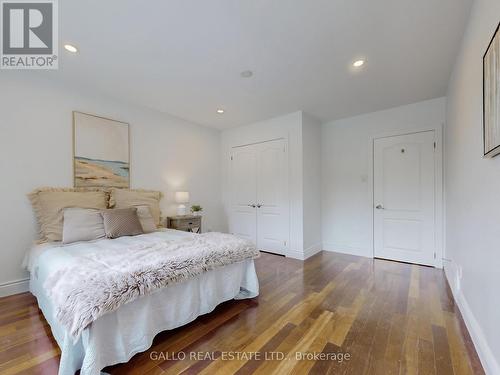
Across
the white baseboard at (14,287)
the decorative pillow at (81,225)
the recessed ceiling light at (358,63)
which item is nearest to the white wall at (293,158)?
the recessed ceiling light at (358,63)

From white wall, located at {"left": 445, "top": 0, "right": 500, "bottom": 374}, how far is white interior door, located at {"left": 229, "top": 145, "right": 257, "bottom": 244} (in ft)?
9.59

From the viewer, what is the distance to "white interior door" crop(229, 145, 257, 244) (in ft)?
14.4

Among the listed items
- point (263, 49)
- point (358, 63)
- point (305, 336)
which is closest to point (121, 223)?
point (305, 336)

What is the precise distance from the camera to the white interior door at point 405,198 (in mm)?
3303

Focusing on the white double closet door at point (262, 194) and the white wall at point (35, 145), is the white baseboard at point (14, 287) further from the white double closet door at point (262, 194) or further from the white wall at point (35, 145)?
the white double closet door at point (262, 194)

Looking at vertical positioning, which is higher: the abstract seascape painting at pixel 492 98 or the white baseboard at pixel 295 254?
the abstract seascape painting at pixel 492 98

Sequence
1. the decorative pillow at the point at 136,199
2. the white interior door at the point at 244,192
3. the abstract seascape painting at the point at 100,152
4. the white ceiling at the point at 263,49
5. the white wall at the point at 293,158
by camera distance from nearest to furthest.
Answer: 1. the white ceiling at the point at 263,49
2. the abstract seascape painting at the point at 100,152
3. the decorative pillow at the point at 136,199
4. the white wall at the point at 293,158
5. the white interior door at the point at 244,192

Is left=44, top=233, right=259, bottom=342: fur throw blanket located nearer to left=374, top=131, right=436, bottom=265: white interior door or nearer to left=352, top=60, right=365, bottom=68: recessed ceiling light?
left=352, top=60, right=365, bottom=68: recessed ceiling light

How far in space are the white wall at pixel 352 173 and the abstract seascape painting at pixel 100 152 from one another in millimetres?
3438

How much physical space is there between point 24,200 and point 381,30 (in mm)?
3934

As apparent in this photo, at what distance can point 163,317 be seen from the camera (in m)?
1.69

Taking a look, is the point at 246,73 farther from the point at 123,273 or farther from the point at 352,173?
the point at 352,173

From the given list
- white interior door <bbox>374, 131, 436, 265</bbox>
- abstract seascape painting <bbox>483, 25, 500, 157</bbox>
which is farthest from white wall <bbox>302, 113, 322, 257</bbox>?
abstract seascape painting <bbox>483, 25, 500, 157</bbox>

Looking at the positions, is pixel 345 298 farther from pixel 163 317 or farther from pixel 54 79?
pixel 54 79
